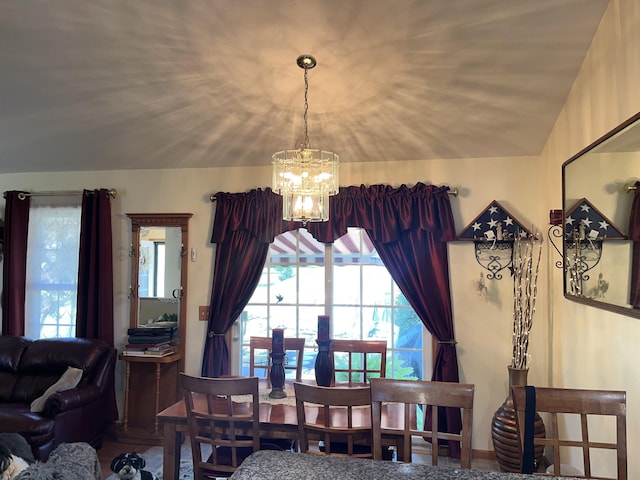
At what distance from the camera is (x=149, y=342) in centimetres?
375

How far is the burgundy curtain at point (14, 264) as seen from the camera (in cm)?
402

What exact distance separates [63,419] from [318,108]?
9.63 ft

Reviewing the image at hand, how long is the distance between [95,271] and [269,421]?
8.31 ft

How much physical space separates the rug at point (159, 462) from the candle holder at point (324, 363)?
A: 4.25 feet

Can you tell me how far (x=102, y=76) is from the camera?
111 inches

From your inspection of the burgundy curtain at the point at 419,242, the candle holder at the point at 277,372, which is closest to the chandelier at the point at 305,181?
the candle holder at the point at 277,372

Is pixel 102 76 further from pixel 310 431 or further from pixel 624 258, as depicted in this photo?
pixel 624 258

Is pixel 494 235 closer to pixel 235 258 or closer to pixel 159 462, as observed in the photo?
pixel 235 258

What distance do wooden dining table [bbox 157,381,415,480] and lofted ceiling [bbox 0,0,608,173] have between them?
199 centimetres

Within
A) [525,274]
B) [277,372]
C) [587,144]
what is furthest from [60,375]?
[587,144]

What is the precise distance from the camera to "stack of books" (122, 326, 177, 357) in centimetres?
369

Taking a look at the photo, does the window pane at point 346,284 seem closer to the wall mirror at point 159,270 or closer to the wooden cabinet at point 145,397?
the wall mirror at point 159,270

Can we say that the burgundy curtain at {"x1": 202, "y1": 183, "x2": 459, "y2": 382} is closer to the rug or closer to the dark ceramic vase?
the dark ceramic vase

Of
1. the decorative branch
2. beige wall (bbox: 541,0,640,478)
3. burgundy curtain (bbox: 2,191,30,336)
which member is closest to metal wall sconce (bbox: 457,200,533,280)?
the decorative branch
